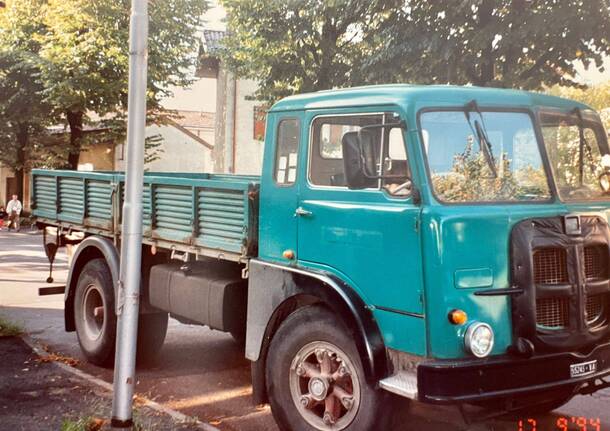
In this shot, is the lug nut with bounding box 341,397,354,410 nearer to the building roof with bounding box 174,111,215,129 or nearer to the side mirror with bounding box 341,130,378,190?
the side mirror with bounding box 341,130,378,190

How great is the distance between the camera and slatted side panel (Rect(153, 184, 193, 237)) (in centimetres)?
694

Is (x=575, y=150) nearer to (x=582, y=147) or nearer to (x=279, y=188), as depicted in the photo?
(x=582, y=147)

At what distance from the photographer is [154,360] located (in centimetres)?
840

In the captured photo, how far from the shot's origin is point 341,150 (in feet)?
17.4

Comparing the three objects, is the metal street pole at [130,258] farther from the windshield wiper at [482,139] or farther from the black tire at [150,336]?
the black tire at [150,336]

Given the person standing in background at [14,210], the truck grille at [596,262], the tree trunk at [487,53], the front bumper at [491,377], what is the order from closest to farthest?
the front bumper at [491,377], the truck grille at [596,262], the tree trunk at [487,53], the person standing in background at [14,210]

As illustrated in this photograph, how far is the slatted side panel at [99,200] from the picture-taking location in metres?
8.26

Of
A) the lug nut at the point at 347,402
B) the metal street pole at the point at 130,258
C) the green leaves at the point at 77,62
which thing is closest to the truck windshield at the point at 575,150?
the lug nut at the point at 347,402

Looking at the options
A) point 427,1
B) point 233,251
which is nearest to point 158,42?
point 427,1

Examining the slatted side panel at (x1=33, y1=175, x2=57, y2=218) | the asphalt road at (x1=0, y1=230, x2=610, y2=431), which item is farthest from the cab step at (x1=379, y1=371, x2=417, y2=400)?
the slatted side panel at (x1=33, y1=175, x2=57, y2=218)

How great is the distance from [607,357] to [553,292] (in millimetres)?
763

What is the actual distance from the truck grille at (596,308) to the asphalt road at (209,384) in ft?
4.64

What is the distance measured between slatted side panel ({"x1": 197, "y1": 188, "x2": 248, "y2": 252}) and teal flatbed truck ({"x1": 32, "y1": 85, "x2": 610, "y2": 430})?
0.08 feet

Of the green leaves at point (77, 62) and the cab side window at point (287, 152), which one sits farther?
the green leaves at point (77, 62)
